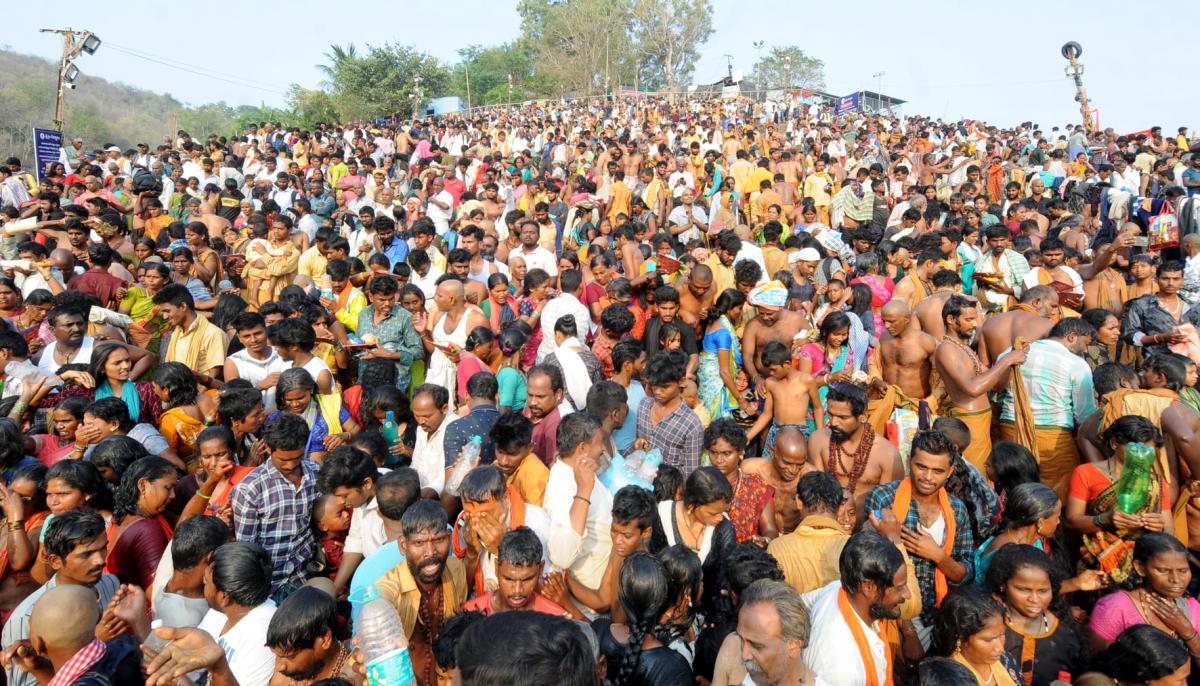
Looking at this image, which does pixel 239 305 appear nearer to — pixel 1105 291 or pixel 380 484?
pixel 380 484

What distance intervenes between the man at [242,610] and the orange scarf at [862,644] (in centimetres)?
219

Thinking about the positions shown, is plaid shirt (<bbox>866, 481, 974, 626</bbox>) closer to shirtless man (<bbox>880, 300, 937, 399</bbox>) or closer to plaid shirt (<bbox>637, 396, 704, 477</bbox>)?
plaid shirt (<bbox>637, 396, 704, 477</bbox>)

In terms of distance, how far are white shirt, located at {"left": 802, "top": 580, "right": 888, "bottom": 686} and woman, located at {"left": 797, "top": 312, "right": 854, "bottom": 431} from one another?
2.69 m

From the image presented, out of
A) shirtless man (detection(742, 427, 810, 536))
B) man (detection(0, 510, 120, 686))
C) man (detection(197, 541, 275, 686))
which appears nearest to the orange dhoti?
shirtless man (detection(742, 427, 810, 536))

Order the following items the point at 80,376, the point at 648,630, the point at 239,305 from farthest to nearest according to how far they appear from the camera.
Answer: the point at 239,305 → the point at 80,376 → the point at 648,630

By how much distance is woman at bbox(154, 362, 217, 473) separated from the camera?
458 cm

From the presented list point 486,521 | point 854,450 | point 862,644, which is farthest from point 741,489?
point 486,521

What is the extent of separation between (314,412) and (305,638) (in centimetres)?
247

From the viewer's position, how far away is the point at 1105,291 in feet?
22.9

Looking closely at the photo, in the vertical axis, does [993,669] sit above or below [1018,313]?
below

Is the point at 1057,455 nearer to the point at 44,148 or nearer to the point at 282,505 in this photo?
the point at 282,505

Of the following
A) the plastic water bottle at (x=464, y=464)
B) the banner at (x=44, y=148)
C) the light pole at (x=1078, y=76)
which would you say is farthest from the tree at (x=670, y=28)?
the plastic water bottle at (x=464, y=464)

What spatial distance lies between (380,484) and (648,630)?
150cm

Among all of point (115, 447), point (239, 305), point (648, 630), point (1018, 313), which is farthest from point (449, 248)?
point (648, 630)
